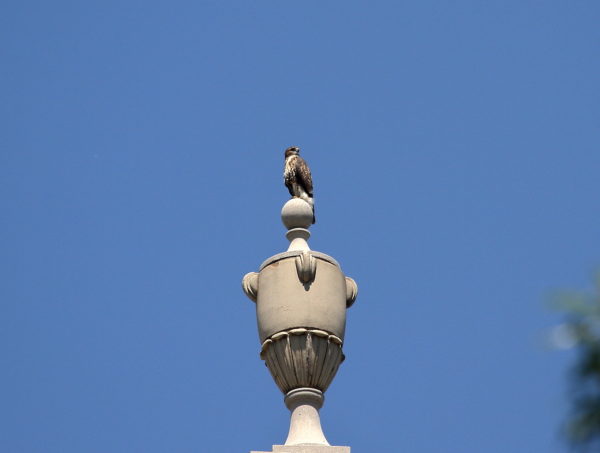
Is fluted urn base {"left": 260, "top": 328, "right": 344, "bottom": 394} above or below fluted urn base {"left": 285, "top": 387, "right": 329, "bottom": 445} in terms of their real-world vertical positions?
above

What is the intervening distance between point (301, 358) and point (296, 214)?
2474 mm

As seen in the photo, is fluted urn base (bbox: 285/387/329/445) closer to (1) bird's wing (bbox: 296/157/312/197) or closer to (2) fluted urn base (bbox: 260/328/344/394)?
(2) fluted urn base (bbox: 260/328/344/394)

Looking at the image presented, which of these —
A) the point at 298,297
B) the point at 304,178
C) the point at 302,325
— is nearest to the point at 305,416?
the point at 302,325

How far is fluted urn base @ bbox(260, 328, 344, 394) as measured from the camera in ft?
59.8

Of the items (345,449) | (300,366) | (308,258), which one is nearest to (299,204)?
(308,258)

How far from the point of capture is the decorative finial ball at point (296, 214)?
19656mm

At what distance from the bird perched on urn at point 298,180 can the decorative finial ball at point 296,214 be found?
222 millimetres

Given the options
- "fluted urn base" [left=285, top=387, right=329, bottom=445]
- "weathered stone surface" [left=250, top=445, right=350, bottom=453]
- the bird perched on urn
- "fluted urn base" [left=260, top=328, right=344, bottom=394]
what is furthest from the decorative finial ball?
"weathered stone surface" [left=250, top=445, right=350, bottom=453]

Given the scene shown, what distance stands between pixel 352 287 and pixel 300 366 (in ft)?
6.17

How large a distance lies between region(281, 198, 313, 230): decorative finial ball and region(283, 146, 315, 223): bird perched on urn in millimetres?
222

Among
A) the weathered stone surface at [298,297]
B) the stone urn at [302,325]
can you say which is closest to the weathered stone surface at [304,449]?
the stone urn at [302,325]

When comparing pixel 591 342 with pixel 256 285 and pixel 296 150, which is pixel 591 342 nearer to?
pixel 256 285

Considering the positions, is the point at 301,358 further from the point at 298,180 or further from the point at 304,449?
the point at 298,180

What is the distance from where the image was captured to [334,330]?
735 inches
